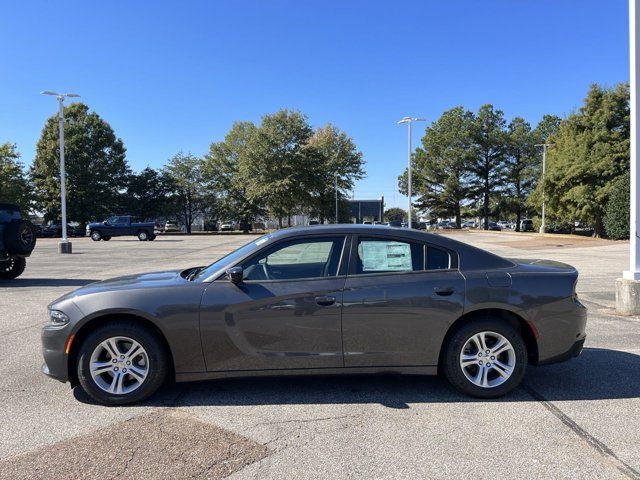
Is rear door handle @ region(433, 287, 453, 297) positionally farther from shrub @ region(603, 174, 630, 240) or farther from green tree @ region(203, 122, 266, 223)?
green tree @ region(203, 122, 266, 223)

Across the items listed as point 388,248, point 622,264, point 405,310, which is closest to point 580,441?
point 405,310

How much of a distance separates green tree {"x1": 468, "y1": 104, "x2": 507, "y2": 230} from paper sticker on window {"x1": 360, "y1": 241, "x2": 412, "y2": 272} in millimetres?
63664

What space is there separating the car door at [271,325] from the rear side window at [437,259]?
0.85 metres

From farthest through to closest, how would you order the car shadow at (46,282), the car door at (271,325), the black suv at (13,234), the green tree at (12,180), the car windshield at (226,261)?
the green tree at (12,180), the car shadow at (46,282), the black suv at (13,234), the car windshield at (226,261), the car door at (271,325)

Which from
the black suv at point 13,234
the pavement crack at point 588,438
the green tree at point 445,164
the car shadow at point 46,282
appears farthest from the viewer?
the green tree at point 445,164

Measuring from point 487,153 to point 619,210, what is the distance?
3798cm

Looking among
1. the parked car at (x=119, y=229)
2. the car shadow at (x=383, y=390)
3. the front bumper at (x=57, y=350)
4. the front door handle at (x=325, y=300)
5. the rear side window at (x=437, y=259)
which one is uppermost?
the parked car at (x=119, y=229)

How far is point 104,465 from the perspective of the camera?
3.06m

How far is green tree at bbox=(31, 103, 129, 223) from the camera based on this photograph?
176 ft

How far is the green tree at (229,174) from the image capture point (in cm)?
6116

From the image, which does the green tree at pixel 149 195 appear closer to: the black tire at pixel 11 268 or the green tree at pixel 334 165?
the green tree at pixel 334 165

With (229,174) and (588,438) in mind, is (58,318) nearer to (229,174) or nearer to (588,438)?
(588,438)

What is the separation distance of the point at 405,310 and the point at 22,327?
6.03 meters

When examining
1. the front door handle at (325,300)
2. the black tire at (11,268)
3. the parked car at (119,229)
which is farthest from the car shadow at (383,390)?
the parked car at (119,229)
